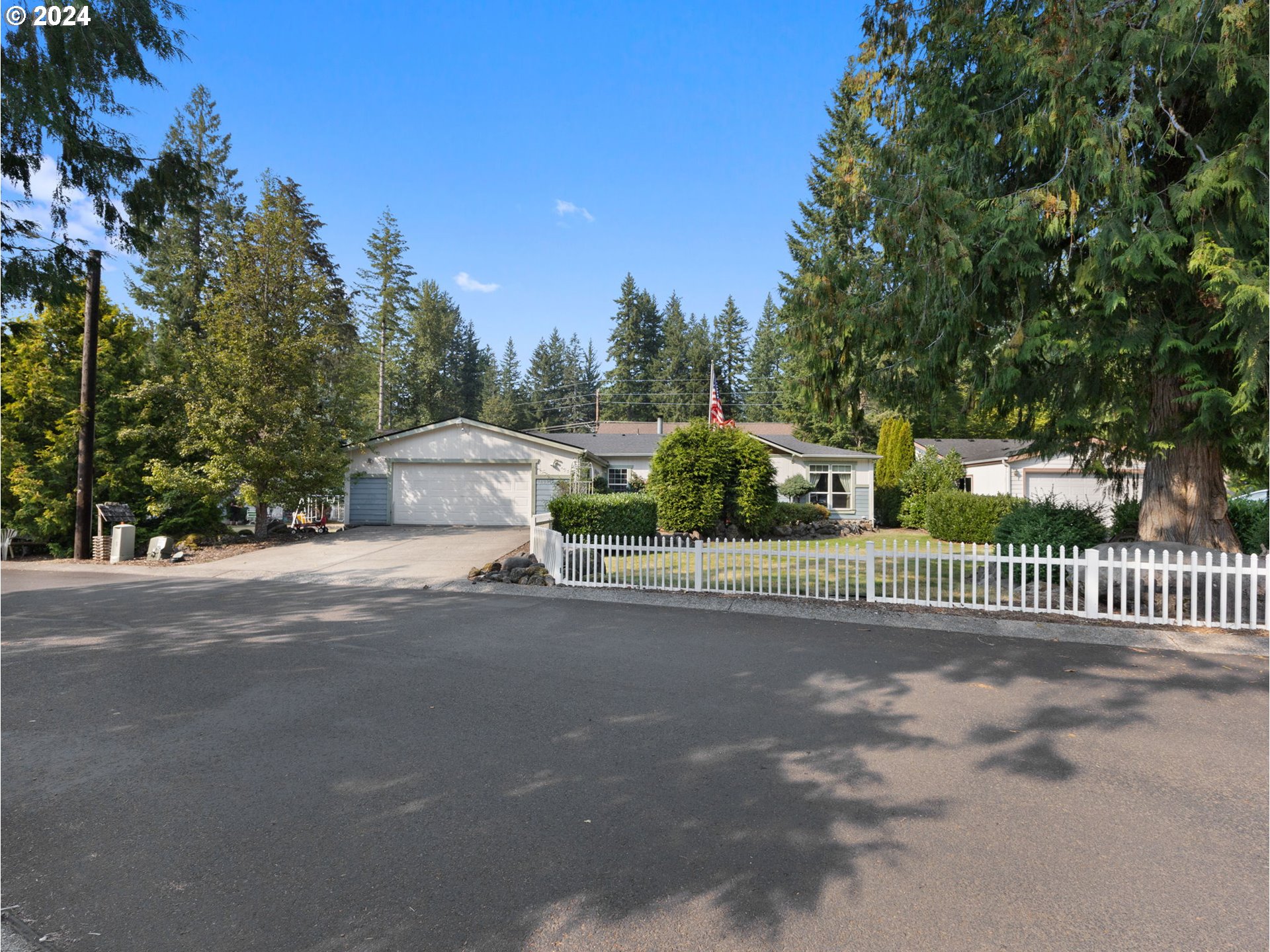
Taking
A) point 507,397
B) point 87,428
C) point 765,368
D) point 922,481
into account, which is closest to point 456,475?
point 87,428

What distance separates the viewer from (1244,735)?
424 centimetres

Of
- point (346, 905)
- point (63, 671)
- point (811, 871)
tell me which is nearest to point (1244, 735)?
point (811, 871)

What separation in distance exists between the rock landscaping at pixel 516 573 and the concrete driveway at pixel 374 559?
1.44 ft

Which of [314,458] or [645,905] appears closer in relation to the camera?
[645,905]

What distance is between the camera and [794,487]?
23656mm

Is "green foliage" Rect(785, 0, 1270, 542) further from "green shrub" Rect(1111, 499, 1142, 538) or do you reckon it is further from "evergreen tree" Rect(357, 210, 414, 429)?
"evergreen tree" Rect(357, 210, 414, 429)

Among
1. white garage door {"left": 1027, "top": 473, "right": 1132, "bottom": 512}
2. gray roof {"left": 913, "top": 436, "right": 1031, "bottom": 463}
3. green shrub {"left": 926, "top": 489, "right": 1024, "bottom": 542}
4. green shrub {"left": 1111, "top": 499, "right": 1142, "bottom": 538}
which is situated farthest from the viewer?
gray roof {"left": 913, "top": 436, "right": 1031, "bottom": 463}

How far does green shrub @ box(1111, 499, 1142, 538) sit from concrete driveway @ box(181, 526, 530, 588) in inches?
426

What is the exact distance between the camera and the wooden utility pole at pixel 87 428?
1424 cm

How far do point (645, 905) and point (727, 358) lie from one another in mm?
55947

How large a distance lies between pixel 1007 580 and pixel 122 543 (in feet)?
56.4

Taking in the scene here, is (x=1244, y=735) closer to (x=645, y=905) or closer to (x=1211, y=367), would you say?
(x=645, y=905)

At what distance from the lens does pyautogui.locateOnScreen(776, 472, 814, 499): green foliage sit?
23672 millimetres

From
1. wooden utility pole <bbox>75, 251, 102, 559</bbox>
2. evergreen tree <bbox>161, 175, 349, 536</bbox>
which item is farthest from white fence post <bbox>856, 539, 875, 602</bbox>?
wooden utility pole <bbox>75, 251, 102, 559</bbox>
